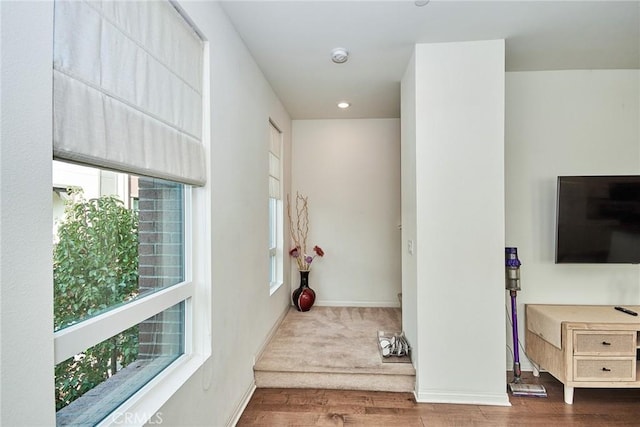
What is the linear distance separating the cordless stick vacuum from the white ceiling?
5.17ft

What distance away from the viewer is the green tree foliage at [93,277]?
3.21 ft

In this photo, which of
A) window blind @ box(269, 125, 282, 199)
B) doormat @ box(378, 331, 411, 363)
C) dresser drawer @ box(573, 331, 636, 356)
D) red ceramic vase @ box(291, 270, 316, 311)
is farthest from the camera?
red ceramic vase @ box(291, 270, 316, 311)

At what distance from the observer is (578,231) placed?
7.99 feet

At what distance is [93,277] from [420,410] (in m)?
2.22

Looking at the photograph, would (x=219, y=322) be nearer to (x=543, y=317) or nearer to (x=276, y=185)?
(x=276, y=185)

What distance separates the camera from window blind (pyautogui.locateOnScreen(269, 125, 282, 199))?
3443 mm

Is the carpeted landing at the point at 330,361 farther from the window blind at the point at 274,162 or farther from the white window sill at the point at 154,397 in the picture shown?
the window blind at the point at 274,162

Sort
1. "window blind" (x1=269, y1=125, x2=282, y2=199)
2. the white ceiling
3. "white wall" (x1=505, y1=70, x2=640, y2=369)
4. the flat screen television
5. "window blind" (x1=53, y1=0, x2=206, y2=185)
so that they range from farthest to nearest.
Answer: "window blind" (x1=269, y1=125, x2=282, y2=199) → "white wall" (x1=505, y1=70, x2=640, y2=369) → the flat screen television → the white ceiling → "window blind" (x1=53, y1=0, x2=206, y2=185)

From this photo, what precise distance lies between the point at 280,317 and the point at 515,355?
227 centimetres

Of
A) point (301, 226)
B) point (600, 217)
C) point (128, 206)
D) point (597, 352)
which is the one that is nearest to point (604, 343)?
point (597, 352)

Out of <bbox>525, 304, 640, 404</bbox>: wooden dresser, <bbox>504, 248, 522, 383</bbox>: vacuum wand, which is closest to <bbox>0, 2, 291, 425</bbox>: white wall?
<bbox>504, 248, 522, 383</bbox>: vacuum wand

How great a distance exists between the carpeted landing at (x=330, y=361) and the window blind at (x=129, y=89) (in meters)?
1.74

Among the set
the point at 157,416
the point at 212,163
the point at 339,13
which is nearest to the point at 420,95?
the point at 339,13

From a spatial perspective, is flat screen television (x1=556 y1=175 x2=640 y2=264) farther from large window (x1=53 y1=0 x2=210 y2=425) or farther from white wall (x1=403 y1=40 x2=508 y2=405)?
large window (x1=53 y1=0 x2=210 y2=425)
